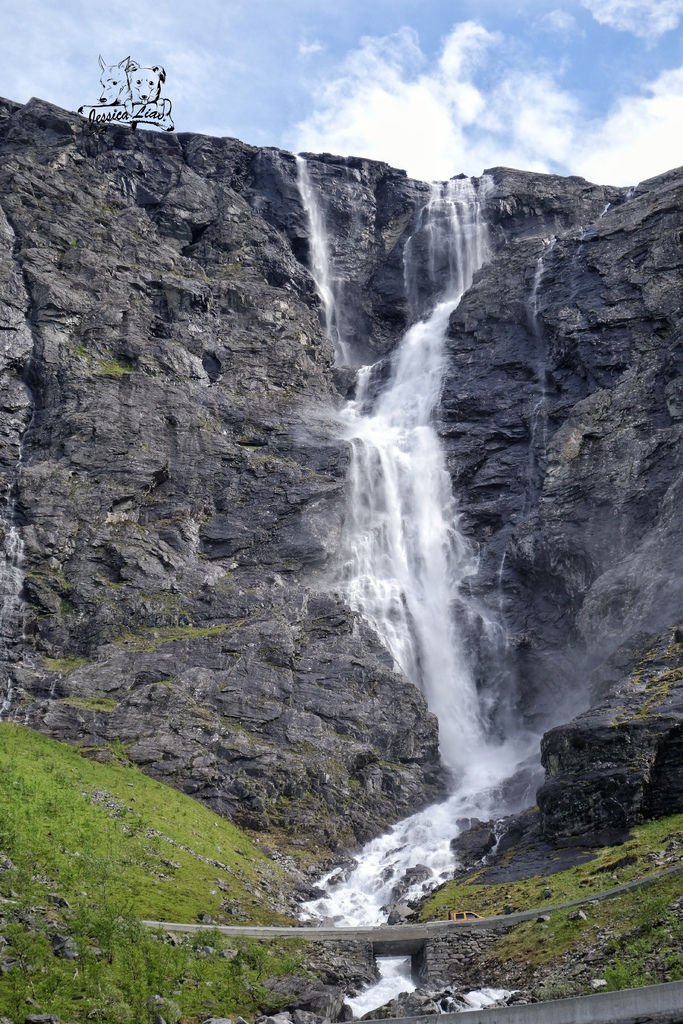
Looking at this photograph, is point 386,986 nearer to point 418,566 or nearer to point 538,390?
point 418,566

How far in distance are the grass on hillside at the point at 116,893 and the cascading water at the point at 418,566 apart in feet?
12.3

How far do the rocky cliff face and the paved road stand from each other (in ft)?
19.6

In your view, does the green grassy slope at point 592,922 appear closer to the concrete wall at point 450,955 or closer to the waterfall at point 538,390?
the concrete wall at point 450,955

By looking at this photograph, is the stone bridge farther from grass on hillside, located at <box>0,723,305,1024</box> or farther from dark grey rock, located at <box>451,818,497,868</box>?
dark grey rock, located at <box>451,818,497,868</box>

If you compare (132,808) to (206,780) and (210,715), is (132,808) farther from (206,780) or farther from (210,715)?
(210,715)

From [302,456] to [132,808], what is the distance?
1154 inches

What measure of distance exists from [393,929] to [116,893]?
348 inches

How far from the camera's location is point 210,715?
45219mm

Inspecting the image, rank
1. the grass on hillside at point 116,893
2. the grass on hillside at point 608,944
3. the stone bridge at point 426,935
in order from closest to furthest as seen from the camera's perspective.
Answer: the grass on hillside at point 608,944 < the grass on hillside at point 116,893 < the stone bridge at point 426,935

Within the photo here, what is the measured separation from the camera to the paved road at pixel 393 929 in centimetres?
2941

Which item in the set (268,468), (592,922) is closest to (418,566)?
(268,468)

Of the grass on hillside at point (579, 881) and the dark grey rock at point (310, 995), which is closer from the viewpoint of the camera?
the dark grey rock at point (310, 995)

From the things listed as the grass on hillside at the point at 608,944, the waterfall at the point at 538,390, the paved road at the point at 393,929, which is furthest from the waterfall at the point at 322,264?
the grass on hillside at the point at 608,944

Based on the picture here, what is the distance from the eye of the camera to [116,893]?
3059cm
